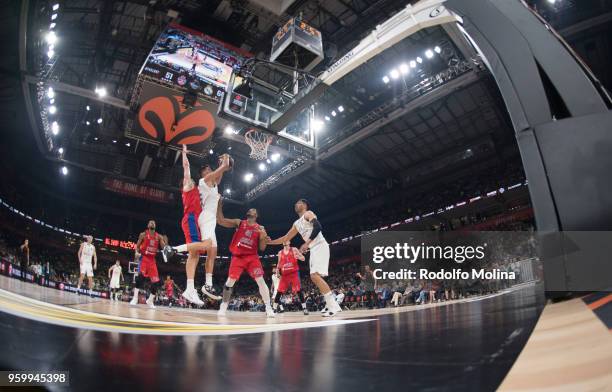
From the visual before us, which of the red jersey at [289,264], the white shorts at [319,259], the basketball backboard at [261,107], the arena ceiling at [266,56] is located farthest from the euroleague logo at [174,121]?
the white shorts at [319,259]

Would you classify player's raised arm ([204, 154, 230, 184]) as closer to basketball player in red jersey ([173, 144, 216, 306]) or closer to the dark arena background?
the dark arena background

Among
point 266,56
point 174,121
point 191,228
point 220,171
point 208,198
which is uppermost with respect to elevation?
point 266,56

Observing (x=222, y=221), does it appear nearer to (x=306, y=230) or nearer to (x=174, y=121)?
(x=306, y=230)

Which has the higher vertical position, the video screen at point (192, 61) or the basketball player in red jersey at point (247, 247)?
the video screen at point (192, 61)

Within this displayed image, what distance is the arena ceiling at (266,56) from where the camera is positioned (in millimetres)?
12312

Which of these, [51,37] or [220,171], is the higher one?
[51,37]

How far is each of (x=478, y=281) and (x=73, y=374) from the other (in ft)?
42.3

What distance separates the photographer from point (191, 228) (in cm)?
485

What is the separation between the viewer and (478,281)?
11820 millimetres

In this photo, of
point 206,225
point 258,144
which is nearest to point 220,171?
point 206,225

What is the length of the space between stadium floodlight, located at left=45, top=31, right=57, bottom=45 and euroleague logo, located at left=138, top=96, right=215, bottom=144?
4.59 metres

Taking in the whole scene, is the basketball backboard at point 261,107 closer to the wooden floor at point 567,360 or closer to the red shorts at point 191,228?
the red shorts at point 191,228

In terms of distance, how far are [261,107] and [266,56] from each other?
19.0 feet

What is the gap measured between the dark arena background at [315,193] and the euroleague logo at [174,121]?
0.08 metres
